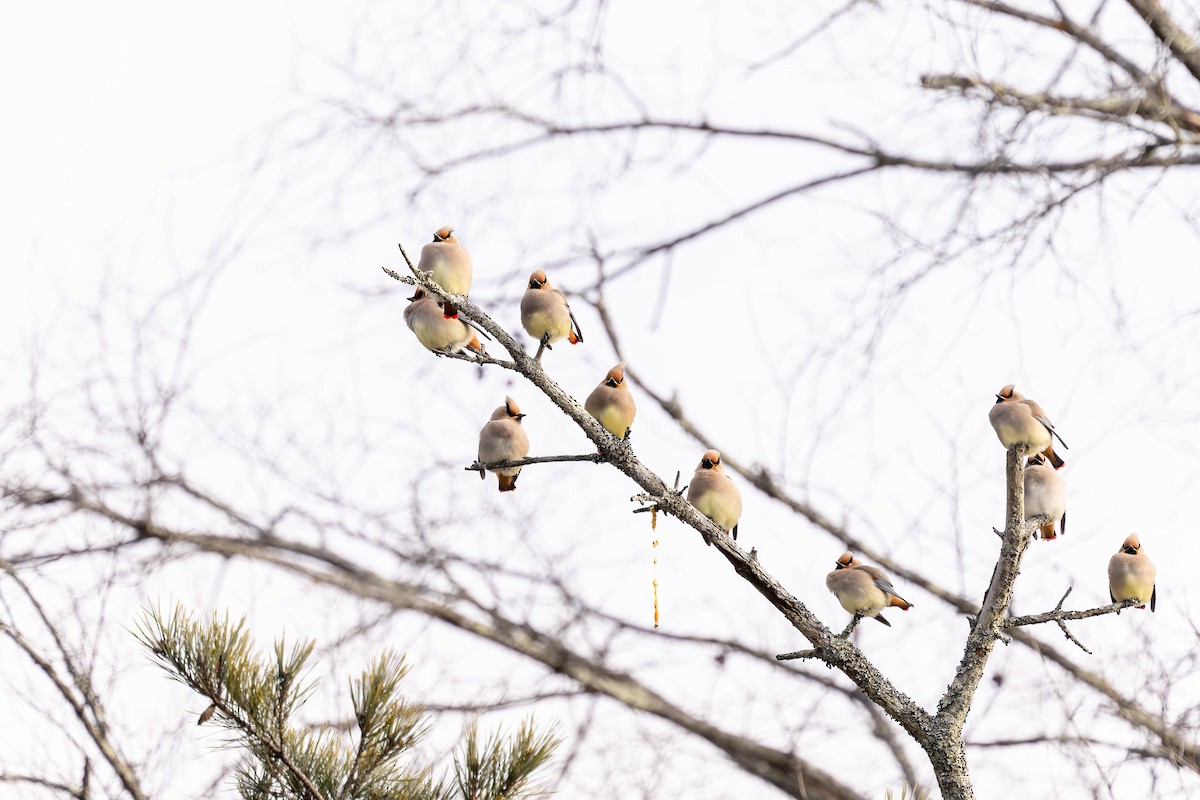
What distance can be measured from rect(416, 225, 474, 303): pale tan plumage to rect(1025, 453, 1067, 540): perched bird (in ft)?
3.64

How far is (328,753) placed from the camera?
2367mm

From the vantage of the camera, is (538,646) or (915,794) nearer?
(915,794)

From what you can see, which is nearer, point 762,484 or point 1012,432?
point 1012,432

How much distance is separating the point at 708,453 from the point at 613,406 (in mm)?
448

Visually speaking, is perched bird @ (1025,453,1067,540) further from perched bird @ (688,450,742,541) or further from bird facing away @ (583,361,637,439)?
bird facing away @ (583,361,637,439)

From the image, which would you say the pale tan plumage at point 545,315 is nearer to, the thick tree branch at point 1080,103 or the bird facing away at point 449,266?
the bird facing away at point 449,266

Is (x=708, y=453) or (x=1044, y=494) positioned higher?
(x=708, y=453)

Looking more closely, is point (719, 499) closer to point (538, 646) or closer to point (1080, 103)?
point (1080, 103)

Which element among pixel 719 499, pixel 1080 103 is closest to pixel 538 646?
pixel 1080 103

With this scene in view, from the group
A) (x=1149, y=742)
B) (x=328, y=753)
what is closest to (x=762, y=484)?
(x=1149, y=742)

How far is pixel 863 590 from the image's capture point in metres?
2.55

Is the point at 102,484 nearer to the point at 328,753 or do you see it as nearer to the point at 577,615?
the point at 577,615

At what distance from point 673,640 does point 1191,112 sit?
391cm

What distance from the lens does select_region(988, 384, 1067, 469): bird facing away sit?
7.97 feet
